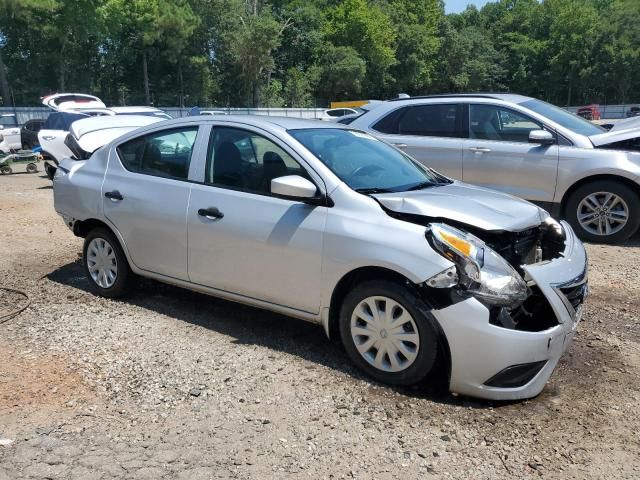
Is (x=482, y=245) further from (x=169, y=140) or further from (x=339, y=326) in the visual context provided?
(x=169, y=140)

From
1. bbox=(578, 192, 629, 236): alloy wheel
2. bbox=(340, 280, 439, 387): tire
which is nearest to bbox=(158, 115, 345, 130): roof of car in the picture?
bbox=(340, 280, 439, 387): tire

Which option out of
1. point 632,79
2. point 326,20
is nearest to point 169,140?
point 326,20

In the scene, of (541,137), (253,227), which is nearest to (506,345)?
(253,227)

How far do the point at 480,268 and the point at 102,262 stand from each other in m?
3.52

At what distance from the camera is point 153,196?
4.89 m

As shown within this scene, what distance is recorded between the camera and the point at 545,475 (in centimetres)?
291

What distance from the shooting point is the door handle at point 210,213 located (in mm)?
4453

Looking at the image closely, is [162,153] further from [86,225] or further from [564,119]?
[564,119]

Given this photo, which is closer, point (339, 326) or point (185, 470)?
point (185, 470)

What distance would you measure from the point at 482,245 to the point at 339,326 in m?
1.06

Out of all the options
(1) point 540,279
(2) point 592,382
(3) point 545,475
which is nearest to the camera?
(3) point 545,475

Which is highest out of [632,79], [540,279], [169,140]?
[632,79]

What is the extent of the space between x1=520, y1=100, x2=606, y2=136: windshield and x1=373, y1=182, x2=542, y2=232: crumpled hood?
411cm

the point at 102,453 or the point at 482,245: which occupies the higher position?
the point at 482,245
